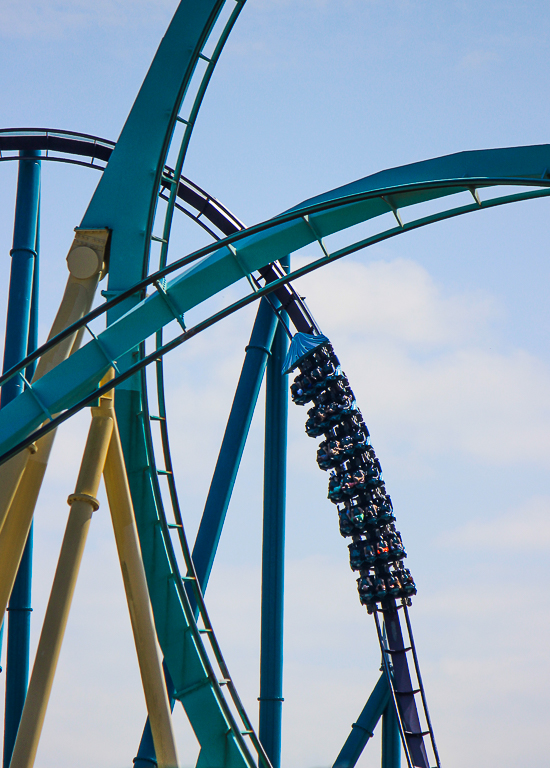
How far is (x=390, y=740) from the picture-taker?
923 centimetres

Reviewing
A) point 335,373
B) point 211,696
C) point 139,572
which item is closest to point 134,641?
point 139,572

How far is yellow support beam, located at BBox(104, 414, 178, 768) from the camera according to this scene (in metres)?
6.27

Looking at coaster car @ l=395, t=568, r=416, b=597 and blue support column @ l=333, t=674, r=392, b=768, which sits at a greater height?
coaster car @ l=395, t=568, r=416, b=597

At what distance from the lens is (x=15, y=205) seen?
898cm

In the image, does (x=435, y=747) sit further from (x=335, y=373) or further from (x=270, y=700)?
(x=335, y=373)

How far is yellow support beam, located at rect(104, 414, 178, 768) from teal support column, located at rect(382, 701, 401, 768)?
3.44m

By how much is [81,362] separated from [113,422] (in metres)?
1.03

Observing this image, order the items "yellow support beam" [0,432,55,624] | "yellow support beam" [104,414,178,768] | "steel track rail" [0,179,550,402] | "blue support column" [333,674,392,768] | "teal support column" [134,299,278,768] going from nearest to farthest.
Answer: "steel track rail" [0,179,550,402] → "yellow support beam" [0,432,55,624] → "yellow support beam" [104,414,178,768] → "teal support column" [134,299,278,768] → "blue support column" [333,674,392,768]

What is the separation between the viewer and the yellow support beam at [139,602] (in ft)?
20.6

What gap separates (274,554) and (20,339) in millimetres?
3327

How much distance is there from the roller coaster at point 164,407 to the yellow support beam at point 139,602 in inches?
0.5

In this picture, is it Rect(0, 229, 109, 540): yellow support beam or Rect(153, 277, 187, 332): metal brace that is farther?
Rect(0, 229, 109, 540): yellow support beam

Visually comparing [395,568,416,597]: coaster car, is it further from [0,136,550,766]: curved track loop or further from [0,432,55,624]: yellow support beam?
[0,136,550,766]: curved track loop

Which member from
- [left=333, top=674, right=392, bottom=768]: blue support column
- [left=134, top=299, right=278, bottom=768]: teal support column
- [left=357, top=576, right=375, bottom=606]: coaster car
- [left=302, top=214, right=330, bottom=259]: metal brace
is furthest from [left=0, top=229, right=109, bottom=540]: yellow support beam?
[left=333, top=674, right=392, bottom=768]: blue support column
